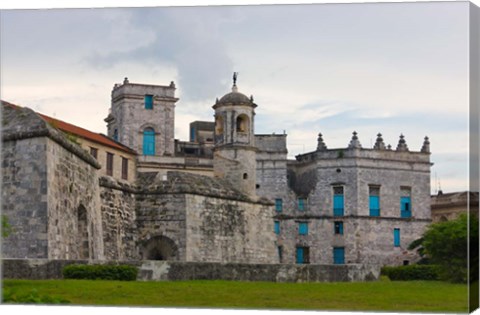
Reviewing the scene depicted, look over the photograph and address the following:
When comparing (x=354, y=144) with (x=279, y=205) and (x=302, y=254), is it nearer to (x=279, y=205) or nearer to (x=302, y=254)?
(x=279, y=205)

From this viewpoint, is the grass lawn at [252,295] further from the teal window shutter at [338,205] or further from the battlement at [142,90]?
the teal window shutter at [338,205]

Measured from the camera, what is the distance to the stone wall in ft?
109

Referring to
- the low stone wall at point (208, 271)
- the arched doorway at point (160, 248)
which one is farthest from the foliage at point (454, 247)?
the arched doorway at point (160, 248)

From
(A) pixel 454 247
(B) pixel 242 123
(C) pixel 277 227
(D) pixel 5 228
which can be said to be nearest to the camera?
(A) pixel 454 247

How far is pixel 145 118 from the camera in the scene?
56.8 metres

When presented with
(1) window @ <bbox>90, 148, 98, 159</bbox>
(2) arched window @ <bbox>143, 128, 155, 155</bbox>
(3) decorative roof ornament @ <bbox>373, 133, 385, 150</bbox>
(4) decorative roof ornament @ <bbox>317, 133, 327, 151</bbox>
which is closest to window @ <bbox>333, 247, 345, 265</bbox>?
(4) decorative roof ornament @ <bbox>317, 133, 327, 151</bbox>

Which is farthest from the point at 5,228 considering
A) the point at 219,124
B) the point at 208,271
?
the point at 219,124

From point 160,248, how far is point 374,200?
23.3 metres

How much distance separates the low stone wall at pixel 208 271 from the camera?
2127 centimetres

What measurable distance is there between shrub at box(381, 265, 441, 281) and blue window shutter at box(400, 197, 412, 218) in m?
30.4

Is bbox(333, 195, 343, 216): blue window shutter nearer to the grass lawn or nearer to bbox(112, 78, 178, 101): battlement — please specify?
bbox(112, 78, 178, 101): battlement

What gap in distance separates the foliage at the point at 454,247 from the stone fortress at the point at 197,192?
8.59m

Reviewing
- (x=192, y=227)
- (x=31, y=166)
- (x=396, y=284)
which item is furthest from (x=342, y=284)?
(x=192, y=227)

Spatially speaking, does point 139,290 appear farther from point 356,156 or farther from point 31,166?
point 356,156
